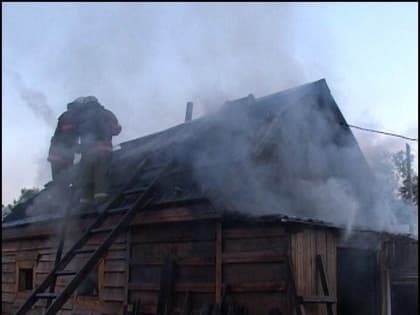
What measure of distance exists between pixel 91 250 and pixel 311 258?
123 inches

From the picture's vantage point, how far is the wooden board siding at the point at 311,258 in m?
7.31

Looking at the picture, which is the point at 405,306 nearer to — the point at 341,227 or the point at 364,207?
the point at 364,207

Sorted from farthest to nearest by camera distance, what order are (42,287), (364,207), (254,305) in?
(364,207), (42,287), (254,305)

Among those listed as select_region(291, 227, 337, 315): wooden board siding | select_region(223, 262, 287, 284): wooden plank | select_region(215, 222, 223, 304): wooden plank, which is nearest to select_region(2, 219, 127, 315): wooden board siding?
select_region(215, 222, 223, 304): wooden plank

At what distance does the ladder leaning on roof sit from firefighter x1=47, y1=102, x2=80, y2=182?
1.59 metres

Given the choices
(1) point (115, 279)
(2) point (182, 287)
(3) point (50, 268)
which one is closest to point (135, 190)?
(1) point (115, 279)

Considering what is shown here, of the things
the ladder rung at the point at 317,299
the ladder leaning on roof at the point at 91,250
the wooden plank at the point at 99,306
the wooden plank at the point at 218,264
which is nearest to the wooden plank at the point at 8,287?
the wooden plank at the point at 99,306

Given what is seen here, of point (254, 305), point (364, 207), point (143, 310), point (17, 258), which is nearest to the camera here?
point (254, 305)

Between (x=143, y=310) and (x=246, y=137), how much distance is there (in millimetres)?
3195

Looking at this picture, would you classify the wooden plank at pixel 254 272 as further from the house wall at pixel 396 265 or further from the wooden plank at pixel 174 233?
the house wall at pixel 396 265

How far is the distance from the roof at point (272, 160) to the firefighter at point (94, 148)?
60 centimetres

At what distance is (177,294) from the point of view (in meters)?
8.26

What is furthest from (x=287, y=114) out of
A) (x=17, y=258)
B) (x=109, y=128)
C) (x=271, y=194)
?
(x=17, y=258)

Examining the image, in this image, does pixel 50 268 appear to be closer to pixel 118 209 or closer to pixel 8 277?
pixel 8 277
